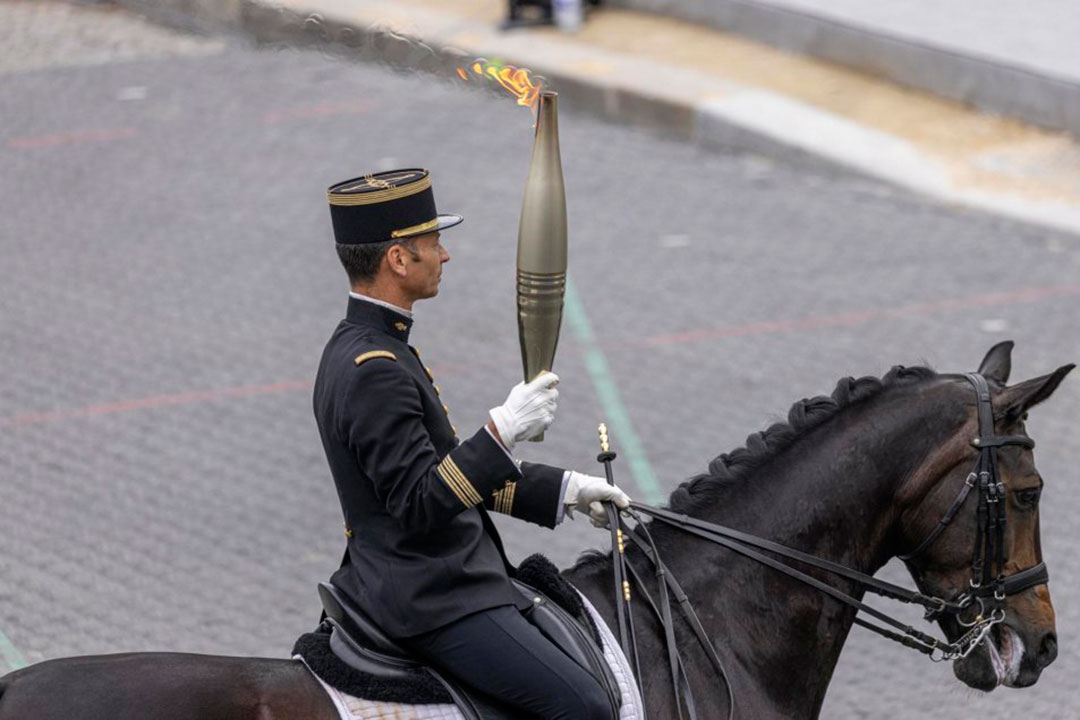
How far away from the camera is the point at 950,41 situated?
537 inches

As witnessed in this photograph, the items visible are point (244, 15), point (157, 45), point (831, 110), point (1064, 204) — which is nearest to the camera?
point (244, 15)

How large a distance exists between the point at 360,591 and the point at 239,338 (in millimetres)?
6188

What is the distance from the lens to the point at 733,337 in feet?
32.3

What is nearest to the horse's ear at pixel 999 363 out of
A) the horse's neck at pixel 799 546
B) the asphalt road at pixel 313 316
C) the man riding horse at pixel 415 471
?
the horse's neck at pixel 799 546

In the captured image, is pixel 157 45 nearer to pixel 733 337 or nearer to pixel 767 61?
A: pixel 767 61

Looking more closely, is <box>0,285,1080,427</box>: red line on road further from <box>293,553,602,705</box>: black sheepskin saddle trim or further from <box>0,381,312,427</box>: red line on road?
<box>293,553,602,705</box>: black sheepskin saddle trim

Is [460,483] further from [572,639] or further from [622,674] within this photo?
[622,674]

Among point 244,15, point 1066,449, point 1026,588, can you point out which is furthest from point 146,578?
point 1066,449

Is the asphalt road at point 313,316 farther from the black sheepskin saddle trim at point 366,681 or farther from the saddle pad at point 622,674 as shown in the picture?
the black sheepskin saddle trim at point 366,681

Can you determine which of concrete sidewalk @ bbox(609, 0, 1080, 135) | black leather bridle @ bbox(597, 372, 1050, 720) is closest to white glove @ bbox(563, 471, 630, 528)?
black leather bridle @ bbox(597, 372, 1050, 720)

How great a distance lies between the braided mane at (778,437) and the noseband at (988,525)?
26 cm

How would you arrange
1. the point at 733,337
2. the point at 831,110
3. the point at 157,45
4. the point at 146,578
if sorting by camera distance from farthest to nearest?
the point at 157,45 → the point at 831,110 → the point at 733,337 → the point at 146,578

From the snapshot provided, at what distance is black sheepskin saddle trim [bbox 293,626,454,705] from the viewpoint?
12.8ft

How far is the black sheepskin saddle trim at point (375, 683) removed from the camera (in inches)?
154
